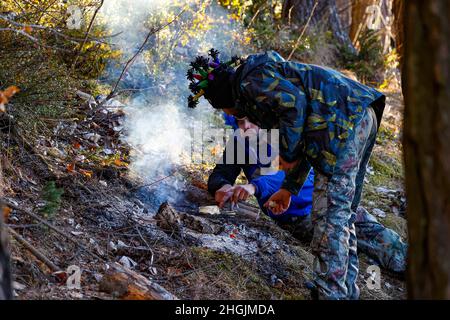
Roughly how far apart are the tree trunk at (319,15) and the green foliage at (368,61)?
296 millimetres

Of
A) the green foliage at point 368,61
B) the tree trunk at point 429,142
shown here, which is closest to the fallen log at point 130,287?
the tree trunk at point 429,142

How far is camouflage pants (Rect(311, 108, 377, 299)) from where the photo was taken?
139 inches

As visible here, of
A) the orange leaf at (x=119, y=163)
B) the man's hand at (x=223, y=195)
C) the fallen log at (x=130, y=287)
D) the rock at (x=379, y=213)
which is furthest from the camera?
the rock at (x=379, y=213)

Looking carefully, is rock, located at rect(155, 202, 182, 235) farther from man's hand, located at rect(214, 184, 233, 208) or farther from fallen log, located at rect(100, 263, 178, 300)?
fallen log, located at rect(100, 263, 178, 300)

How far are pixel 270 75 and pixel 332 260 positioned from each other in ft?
3.76

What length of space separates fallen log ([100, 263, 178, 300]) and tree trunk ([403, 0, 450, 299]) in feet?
4.94

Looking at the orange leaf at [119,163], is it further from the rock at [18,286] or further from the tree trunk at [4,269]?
the tree trunk at [4,269]

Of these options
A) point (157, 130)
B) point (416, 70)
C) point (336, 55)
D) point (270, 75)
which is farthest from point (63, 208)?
point (336, 55)

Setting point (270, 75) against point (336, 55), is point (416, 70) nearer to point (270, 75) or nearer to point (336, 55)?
point (270, 75)

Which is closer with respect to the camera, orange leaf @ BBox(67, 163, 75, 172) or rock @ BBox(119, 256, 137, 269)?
rock @ BBox(119, 256, 137, 269)

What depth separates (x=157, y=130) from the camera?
251 inches

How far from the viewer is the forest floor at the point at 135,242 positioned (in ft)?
11.5

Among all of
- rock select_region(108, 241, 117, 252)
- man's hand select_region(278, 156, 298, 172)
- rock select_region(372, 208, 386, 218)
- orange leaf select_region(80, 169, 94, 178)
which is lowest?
rock select_region(108, 241, 117, 252)

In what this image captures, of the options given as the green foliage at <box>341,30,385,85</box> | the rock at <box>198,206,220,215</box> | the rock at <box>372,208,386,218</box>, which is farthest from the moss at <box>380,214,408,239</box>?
the green foliage at <box>341,30,385,85</box>
